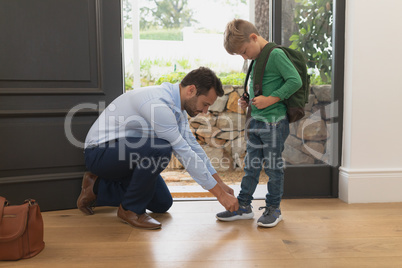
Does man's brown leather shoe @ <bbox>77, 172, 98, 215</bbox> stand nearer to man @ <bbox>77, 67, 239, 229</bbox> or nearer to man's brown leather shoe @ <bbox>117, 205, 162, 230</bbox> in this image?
man @ <bbox>77, 67, 239, 229</bbox>

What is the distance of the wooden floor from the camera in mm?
1325

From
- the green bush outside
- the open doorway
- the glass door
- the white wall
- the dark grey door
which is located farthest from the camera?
the green bush outside

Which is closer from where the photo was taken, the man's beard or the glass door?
the man's beard

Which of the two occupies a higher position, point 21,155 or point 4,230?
point 21,155

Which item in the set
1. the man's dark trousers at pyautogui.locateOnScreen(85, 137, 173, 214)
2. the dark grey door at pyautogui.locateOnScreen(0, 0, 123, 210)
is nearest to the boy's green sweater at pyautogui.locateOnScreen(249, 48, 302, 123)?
the man's dark trousers at pyautogui.locateOnScreen(85, 137, 173, 214)

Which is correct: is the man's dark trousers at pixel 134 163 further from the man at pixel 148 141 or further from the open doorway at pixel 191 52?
the open doorway at pixel 191 52

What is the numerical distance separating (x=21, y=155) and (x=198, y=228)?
1.15m

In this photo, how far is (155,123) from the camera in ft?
5.20

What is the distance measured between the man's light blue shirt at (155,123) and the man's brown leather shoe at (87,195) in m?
0.26

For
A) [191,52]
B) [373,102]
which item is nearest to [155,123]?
[373,102]

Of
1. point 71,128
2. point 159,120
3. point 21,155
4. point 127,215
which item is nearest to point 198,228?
point 127,215

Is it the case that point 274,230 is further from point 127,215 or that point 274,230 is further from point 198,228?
point 127,215

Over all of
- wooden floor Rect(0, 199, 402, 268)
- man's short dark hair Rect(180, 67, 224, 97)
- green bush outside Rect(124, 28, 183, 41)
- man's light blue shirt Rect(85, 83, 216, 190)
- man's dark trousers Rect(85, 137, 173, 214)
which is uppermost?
green bush outside Rect(124, 28, 183, 41)

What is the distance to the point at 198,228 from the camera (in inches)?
67.3
